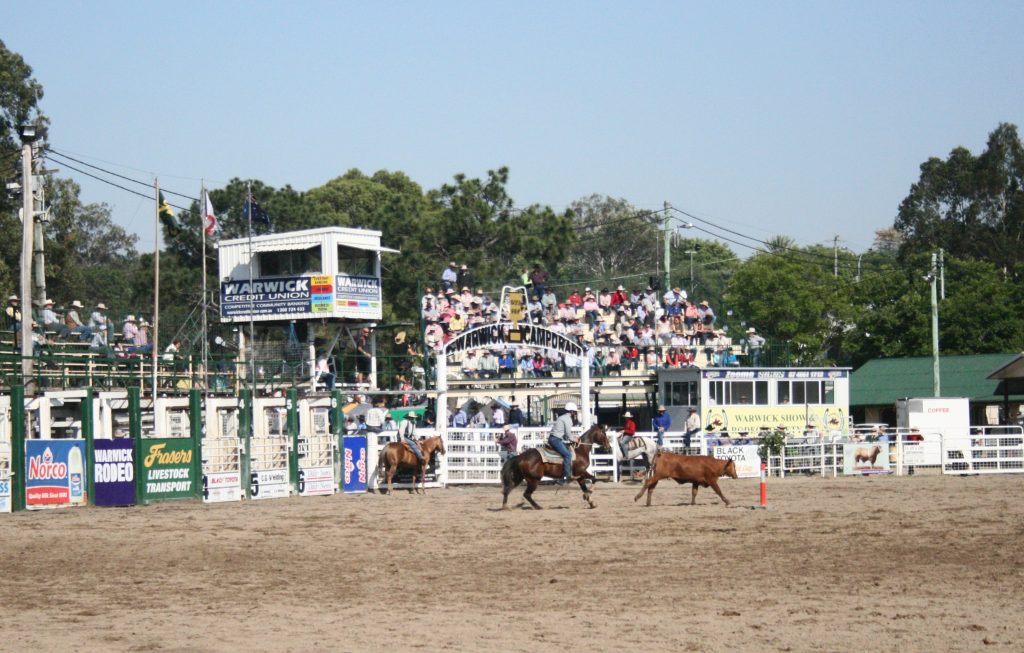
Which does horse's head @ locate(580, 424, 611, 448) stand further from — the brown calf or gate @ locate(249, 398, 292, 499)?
gate @ locate(249, 398, 292, 499)

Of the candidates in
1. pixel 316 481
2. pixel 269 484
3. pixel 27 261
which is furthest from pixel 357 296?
pixel 27 261

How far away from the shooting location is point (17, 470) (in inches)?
958

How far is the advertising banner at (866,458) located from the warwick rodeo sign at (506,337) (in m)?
8.24

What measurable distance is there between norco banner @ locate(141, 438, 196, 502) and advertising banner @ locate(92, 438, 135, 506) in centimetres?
31

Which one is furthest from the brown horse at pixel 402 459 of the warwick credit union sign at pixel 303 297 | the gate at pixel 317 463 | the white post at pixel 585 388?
the warwick credit union sign at pixel 303 297

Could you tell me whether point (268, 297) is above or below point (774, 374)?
above

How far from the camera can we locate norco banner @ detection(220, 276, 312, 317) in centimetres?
4609

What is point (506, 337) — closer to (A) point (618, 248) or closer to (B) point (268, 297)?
(B) point (268, 297)

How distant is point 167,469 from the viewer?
27141 millimetres

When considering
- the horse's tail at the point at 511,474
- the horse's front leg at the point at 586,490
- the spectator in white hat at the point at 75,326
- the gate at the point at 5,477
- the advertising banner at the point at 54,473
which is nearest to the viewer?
the gate at the point at 5,477

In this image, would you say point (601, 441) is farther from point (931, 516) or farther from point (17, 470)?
point (17, 470)

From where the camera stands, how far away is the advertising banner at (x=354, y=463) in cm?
3142

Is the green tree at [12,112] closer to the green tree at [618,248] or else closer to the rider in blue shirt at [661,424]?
the rider in blue shirt at [661,424]

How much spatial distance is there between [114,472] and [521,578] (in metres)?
13.3
